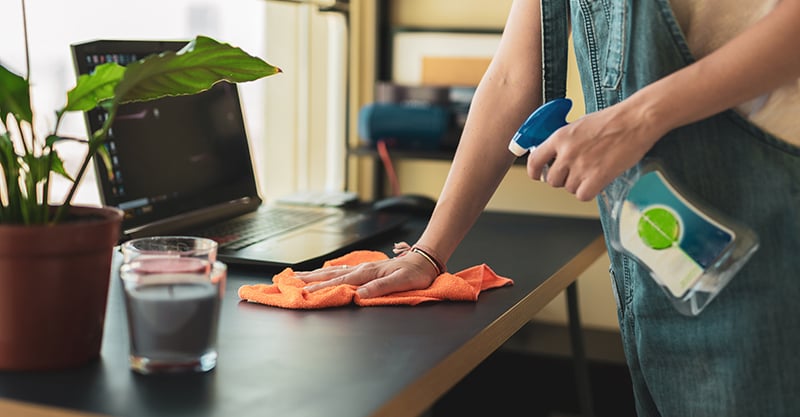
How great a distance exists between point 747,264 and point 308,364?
0.48m

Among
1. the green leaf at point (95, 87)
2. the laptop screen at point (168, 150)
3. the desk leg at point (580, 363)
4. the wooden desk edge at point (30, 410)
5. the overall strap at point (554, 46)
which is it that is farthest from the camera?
the desk leg at point (580, 363)

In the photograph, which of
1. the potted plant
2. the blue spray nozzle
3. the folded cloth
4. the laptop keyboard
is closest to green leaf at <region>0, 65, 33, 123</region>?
the potted plant

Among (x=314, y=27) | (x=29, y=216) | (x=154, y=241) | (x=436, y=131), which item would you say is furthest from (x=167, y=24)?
(x=29, y=216)

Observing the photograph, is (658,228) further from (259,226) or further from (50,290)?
(259,226)

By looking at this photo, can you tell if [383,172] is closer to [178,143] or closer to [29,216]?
[178,143]

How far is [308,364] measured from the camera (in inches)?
34.7

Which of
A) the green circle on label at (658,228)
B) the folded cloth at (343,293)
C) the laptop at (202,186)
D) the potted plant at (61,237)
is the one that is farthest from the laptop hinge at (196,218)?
the green circle on label at (658,228)

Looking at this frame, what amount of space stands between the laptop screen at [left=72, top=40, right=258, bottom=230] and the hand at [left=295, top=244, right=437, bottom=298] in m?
0.40

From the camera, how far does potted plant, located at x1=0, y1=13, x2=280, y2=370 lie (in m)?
0.80

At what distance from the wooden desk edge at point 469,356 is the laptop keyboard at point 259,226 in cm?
46

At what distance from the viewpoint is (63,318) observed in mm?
822

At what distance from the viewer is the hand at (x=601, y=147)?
37.6 inches

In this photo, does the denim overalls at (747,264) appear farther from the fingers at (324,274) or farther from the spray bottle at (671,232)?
the fingers at (324,274)

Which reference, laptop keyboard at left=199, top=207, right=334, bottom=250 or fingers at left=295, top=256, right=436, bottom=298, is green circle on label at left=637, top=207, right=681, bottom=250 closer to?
fingers at left=295, top=256, right=436, bottom=298
